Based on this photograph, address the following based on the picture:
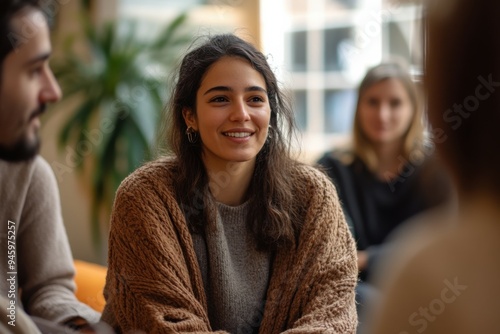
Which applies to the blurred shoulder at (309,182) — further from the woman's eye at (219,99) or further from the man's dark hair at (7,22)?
the man's dark hair at (7,22)

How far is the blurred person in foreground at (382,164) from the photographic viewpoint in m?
2.47

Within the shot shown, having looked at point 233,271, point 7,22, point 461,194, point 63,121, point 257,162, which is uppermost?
point 7,22

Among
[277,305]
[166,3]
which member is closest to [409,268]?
[277,305]

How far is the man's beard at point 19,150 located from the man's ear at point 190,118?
47 centimetres

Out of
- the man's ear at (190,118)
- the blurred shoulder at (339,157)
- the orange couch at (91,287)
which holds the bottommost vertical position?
the orange couch at (91,287)

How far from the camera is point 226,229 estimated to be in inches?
62.1

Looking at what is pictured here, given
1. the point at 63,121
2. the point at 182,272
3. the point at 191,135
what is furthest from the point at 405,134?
the point at 63,121

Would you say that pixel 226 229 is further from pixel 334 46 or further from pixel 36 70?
pixel 334 46

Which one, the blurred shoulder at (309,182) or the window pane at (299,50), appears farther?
the window pane at (299,50)

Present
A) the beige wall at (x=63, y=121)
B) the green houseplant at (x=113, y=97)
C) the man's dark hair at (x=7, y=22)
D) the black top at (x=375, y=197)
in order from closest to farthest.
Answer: the man's dark hair at (x=7, y=22), the black top at (x=375, y=197), the green houseplant at (x=113, y=97), the beige wall at (x=63, y=121)

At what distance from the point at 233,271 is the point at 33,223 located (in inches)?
18.4

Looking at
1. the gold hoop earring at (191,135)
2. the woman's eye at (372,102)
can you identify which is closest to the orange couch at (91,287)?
the gold hoop earring at (191,135)

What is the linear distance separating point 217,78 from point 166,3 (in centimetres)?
252

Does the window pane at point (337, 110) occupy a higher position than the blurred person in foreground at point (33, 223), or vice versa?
the blurred person in foreground at point (33, 223)
